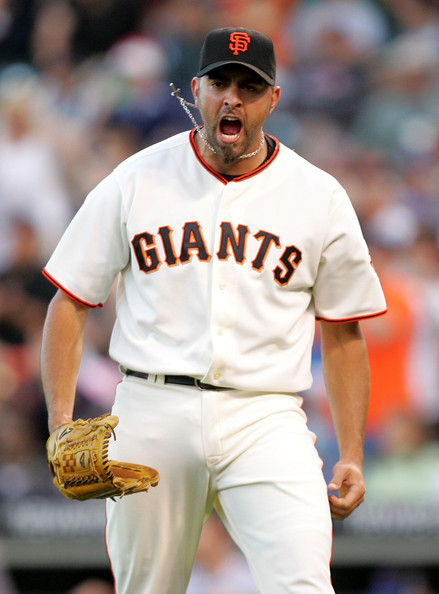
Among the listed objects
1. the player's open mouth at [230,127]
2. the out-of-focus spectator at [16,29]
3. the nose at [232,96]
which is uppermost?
the out-of-focus spectator at [16,29]

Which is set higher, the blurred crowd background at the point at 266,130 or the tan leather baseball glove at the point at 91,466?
the blurred crowd background at the point at 266,130

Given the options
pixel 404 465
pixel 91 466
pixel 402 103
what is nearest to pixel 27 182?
pixel 402 103

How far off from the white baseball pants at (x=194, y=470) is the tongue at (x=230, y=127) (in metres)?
0.72

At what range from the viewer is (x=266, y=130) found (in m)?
6.69

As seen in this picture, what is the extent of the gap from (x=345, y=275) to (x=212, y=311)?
0.43 metres

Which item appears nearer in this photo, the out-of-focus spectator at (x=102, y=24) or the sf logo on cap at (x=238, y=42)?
the sf logo on cap at (x=238, y=42)

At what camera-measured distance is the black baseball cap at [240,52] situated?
2.79 metres

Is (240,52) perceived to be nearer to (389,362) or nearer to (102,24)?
(389,362)

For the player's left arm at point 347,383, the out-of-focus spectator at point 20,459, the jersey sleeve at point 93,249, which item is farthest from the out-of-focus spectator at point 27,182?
the player's left arm at point 347,383

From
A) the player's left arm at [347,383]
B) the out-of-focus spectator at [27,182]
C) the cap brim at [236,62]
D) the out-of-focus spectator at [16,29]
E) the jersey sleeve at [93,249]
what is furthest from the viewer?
the out-of-focus spectator at [16,29]

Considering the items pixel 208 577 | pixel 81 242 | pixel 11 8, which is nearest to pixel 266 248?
pixel 81 242

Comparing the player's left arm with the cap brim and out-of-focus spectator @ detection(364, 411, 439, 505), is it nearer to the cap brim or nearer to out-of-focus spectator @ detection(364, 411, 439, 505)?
the cap brim

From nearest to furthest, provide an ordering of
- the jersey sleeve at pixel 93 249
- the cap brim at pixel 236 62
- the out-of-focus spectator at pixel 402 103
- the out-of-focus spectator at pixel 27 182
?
the cap brim at pixel 236 62
the jersey sleeve at pixel 93 249
the out-of-focus spectator at pixel 27 182
the out-of-focus spectator at pixel 402 103

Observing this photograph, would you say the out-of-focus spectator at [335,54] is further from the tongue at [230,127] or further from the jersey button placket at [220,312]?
the jersey button placket at [220,312]
